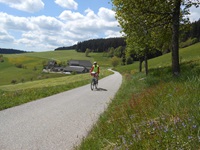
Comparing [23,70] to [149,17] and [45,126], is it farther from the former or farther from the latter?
[45,126]

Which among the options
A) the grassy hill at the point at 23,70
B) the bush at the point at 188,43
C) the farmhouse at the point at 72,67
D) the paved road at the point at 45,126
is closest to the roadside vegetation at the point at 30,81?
the grassy hill at the point at 23,70

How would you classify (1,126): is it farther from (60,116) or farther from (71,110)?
(71,110)

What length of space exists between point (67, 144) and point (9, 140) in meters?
1.60

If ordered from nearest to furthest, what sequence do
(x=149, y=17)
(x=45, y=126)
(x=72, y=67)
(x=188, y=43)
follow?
(x=45, y=126) < (x=149, y=17) < (x=188, y=43) < (x=72, y=67)

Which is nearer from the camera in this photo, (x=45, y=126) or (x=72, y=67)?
(x=45, y=126)

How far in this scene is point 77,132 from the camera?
7617 mm

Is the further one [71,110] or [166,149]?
[71,110]

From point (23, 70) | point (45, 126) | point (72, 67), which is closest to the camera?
point (45, 126)

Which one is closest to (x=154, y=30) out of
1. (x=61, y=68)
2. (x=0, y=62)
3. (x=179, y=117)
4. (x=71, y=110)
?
(x=71, y=110)

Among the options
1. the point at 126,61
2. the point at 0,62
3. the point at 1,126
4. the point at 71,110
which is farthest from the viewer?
the point at 0,62

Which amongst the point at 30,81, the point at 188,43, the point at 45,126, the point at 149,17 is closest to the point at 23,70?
the point at 30,81

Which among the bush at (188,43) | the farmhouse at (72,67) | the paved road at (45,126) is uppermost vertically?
the bush at (188,43)

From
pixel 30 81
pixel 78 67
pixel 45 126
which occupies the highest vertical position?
pixel 45 126

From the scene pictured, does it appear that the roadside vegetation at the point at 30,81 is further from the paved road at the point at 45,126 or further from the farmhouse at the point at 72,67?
the farmhouse at the point at 72,67
